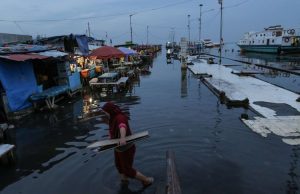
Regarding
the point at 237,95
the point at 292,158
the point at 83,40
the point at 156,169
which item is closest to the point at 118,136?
the point at 156,169

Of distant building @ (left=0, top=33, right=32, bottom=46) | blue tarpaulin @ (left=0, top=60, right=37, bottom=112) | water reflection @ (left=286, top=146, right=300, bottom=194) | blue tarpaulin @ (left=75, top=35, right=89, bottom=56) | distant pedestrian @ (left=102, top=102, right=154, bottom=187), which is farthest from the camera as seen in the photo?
distant building @ (left=0, top=33, right=32, bottom=46)

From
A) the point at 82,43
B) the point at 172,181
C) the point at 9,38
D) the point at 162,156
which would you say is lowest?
the point at 162,156

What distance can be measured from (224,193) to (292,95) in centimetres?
1142

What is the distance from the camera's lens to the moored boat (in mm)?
55312

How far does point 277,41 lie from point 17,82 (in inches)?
2172

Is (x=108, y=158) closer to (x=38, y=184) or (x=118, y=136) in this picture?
(x=38, y=184)

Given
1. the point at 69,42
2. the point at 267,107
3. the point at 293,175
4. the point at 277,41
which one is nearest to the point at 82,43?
the point at 69,42

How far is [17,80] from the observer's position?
45.9 ft

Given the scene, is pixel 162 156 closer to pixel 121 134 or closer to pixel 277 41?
pixel 121 134

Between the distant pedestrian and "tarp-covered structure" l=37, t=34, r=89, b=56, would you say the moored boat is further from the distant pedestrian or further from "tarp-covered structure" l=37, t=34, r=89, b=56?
the distant pedestrian

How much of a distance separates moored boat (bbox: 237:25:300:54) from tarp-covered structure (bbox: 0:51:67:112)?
170ft

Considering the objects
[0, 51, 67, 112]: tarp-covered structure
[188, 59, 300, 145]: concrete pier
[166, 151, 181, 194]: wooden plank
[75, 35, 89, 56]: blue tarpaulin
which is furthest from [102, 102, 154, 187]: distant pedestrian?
[75, 35, 89, 56]: blue tarpaulin

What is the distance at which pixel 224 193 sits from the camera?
20.1 feet

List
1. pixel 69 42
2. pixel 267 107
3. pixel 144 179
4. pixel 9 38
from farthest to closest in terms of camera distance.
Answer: pixel 9 38 → pixel 69 42 → pixel 267 107 → pixel 144 179
